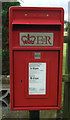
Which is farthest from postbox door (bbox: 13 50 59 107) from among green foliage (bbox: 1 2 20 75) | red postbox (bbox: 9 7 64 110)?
green foliage (bbox: 1 2 20 75)

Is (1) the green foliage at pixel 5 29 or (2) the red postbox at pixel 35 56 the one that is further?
(1) the green foliage at pixel 5 29

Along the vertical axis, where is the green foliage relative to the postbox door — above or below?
above

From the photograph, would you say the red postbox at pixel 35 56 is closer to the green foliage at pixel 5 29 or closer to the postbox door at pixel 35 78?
the postbox door at pixel 35 78

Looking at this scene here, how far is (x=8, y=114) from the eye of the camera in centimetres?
337

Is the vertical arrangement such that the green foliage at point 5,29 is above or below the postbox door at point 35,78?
above

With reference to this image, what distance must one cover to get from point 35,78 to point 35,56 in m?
0.24

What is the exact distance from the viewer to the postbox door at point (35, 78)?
2279mm

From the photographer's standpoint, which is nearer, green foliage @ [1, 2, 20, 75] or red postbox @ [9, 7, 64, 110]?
red postbox @ [9, 7, 64, 110]

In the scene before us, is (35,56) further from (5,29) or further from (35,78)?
(5,29)

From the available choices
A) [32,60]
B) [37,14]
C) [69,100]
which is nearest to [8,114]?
[69,100]

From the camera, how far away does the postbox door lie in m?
2.28

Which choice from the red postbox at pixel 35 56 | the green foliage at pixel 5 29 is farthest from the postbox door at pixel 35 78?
the green foliage at pixel 5 29

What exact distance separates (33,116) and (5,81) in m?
0.98

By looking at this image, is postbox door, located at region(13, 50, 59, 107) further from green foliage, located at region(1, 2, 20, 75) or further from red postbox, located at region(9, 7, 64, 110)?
green foliage, located at region(1, 2, 20, 75)
